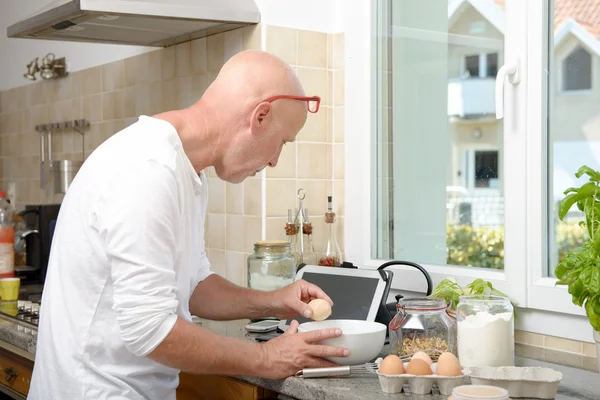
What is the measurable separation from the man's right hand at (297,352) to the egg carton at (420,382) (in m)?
0.14

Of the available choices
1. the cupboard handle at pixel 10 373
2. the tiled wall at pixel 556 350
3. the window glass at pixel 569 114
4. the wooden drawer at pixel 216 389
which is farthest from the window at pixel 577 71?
the cupboard handle at pixel 10 373

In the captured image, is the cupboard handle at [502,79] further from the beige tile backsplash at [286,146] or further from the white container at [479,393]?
the white container at [479,393]

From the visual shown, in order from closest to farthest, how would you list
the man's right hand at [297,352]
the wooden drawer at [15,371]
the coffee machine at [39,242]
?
the man's right hand at [297,352] → the wooden drawer at [15,371] → the coffee machine at [39,242]

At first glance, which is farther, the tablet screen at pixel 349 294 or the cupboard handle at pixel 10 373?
the cupboard handle at pixel 10 373

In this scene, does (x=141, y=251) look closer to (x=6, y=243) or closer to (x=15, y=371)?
(x=15, y=371)

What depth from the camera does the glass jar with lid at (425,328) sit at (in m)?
1.67

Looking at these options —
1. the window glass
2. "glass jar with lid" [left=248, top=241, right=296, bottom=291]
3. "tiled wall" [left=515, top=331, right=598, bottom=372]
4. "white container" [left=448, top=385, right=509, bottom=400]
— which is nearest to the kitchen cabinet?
"glass jar with lid" [left=248, top=241, right=296, bottom=291]

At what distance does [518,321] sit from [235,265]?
34.4 inches

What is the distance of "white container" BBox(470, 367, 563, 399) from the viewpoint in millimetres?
1406

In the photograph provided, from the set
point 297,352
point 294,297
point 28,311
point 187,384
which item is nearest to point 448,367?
point 297,352

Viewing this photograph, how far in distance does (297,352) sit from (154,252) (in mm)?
377

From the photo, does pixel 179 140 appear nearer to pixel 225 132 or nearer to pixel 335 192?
pixel 225 132

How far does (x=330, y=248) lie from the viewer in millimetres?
2312

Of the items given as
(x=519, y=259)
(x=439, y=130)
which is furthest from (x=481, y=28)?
(x=519, y=259)
